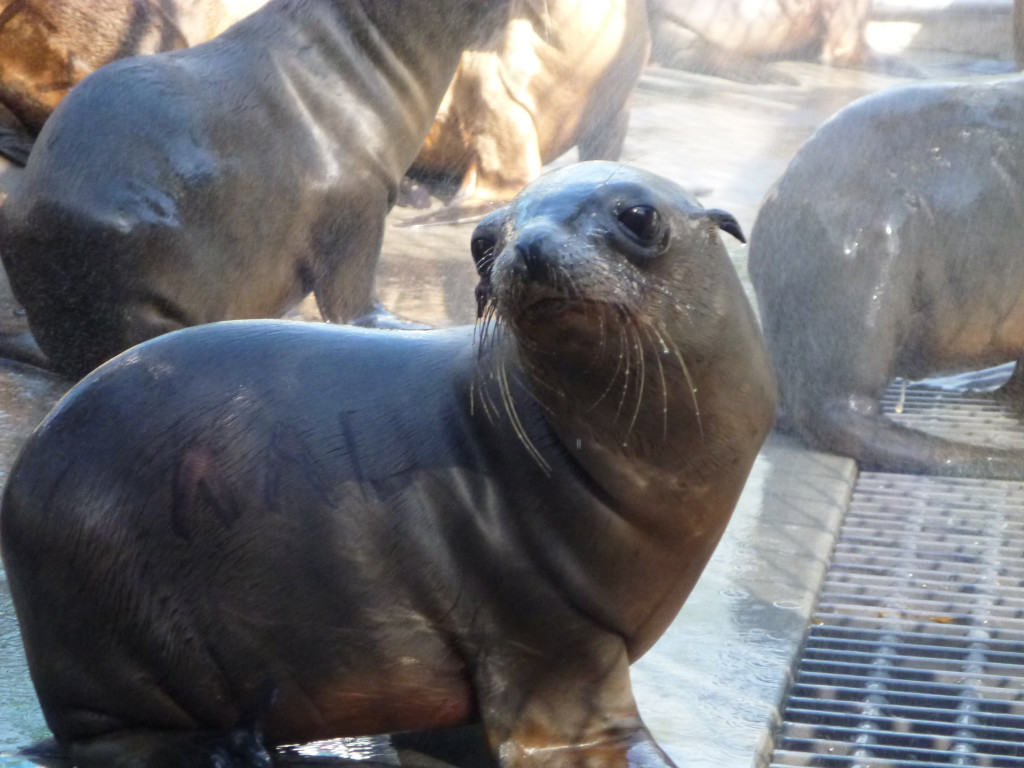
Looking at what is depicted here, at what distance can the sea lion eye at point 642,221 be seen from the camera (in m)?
2.27

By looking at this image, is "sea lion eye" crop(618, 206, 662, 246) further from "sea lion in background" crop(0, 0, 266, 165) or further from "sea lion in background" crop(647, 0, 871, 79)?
"sea lion in background" crop(647, 0, 871, 79)

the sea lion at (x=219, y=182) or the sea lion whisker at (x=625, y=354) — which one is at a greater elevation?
the sea lion whisker at (x=625, y=354)

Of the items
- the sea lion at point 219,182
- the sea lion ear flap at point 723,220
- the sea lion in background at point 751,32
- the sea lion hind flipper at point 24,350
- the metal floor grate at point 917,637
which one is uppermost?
the sea lion ear flap at point 723,220

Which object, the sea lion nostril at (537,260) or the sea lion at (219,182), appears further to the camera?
the sea lion at (219,182)

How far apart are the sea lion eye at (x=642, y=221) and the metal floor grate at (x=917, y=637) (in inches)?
42.8

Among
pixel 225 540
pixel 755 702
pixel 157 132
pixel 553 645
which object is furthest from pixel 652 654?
pixel 157 132

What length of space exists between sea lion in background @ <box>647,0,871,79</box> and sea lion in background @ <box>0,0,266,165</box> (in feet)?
25.4

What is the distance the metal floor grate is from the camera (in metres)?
2.94

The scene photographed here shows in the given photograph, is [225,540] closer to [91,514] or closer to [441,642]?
[91,514]

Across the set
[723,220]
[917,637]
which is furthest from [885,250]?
[723,220]

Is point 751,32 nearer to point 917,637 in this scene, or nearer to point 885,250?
point 885,250

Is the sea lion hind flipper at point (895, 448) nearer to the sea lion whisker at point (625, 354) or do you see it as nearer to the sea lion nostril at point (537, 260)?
the sea lion whisker at point (625, 354)

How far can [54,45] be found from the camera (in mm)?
6953

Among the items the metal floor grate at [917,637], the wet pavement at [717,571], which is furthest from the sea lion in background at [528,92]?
the metal floor grate at [917,637]
